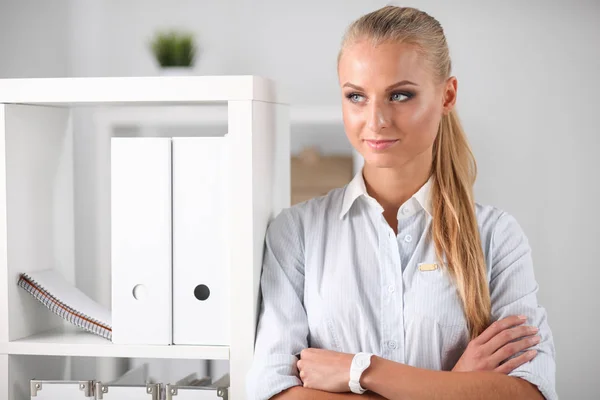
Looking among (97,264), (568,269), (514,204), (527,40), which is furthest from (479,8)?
(97,264)

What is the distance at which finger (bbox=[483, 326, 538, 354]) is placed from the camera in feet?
4.59

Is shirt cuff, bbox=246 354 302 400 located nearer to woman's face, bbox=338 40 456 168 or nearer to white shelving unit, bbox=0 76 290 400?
white shelving unit, bbox=0 76 290 400

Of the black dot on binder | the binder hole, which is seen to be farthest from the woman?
the binder hole

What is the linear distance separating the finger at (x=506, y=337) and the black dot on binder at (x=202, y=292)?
19.8 inches

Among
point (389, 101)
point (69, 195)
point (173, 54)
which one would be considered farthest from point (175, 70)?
point (389, 101)

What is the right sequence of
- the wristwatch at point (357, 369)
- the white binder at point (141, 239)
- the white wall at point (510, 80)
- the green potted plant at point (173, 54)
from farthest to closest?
the white wall at point (510, 80) → the green potted plant at point (173, 54) → the white binder at point (141, 239) → the wristwatch at point (357, 369)

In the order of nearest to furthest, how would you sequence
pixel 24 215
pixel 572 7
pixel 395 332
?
pixel 395 332, pixel 24 215, pixel 572 7

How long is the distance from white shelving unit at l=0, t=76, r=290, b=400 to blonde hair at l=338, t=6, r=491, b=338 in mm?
244

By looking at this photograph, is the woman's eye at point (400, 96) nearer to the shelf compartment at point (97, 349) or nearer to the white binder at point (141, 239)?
the white binder at point (141, 239)

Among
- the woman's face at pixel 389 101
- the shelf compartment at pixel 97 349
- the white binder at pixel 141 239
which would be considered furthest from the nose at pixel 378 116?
the shelf compartment at pixel 97 349

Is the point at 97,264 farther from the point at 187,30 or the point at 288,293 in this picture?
the point at 288,293

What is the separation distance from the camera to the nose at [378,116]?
4.65 feet

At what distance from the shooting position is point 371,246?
1529 millimetres

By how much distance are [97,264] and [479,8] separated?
136 cm
